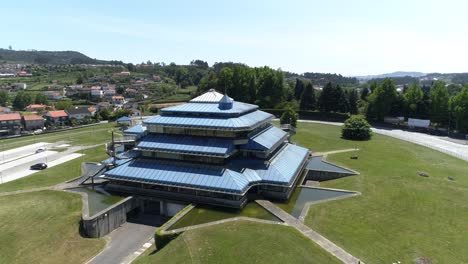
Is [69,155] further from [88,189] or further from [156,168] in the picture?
[156,168]

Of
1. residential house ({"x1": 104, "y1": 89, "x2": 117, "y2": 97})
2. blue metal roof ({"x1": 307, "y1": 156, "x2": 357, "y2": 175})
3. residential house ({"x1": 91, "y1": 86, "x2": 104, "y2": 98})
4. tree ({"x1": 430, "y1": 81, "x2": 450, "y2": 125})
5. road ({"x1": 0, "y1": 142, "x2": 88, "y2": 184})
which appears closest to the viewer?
blue metal roof ({"x1": 307, "y1": 156, "x2": 357, "y2": 175})

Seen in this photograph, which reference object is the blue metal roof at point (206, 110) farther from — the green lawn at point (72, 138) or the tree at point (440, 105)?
the tree at point (440, 105)

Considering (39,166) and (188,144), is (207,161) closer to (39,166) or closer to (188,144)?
(188,144)

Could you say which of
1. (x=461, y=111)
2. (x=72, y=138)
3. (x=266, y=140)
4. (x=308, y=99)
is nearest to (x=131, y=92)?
(x=72, y=138)

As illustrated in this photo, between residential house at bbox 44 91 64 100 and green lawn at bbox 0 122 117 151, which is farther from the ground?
residential house at bbox 44 91 64 100

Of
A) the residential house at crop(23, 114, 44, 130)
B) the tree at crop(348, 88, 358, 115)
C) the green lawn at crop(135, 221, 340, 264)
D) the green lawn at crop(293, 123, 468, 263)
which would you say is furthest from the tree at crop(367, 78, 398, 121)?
the residential house at crop(23, 114, 44, 130)

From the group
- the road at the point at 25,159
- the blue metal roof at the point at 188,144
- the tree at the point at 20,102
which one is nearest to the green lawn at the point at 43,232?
the blue metal roof at the point at 188,144

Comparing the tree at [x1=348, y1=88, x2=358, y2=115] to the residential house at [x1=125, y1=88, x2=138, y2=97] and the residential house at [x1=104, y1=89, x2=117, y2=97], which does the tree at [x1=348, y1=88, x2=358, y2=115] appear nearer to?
the residential house at [x1=125, y1=88, x2=138, y2=97]
